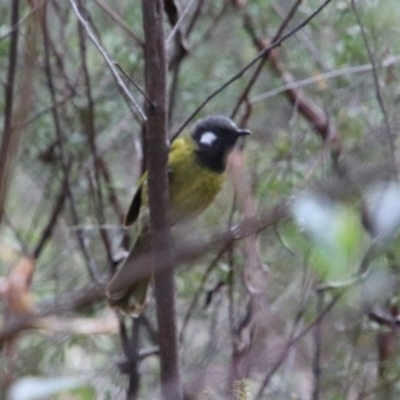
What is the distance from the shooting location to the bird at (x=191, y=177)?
10.9ft

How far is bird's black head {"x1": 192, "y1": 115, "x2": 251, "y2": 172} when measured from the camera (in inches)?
143

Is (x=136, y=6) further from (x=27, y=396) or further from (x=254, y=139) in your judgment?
(x=27, y=396)

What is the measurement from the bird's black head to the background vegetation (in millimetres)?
80

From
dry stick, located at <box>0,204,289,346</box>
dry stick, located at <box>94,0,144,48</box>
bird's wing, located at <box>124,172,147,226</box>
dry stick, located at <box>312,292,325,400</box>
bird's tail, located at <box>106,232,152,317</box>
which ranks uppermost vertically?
dry stick, located at <box>94,0,144,48</box>

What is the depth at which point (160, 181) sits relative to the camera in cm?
242

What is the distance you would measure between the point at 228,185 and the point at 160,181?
4.52ft

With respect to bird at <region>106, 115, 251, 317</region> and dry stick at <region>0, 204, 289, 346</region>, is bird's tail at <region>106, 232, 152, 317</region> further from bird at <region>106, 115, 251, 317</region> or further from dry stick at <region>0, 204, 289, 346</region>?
dry stick at <region>0, 204, 289, 346</region>

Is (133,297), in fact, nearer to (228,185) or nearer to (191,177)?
(191,177)

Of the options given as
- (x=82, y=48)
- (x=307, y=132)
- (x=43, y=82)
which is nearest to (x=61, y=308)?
(x=82, y=48)

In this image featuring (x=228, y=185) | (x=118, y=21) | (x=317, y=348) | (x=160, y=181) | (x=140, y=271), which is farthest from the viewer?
(x=228, y=185)

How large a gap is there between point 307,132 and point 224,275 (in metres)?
0.84

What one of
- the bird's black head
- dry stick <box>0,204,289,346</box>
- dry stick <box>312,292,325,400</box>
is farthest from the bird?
dry stick <box>0,204,289,346</box>

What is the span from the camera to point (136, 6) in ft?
13.0

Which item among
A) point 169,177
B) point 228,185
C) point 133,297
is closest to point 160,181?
point 133,297
